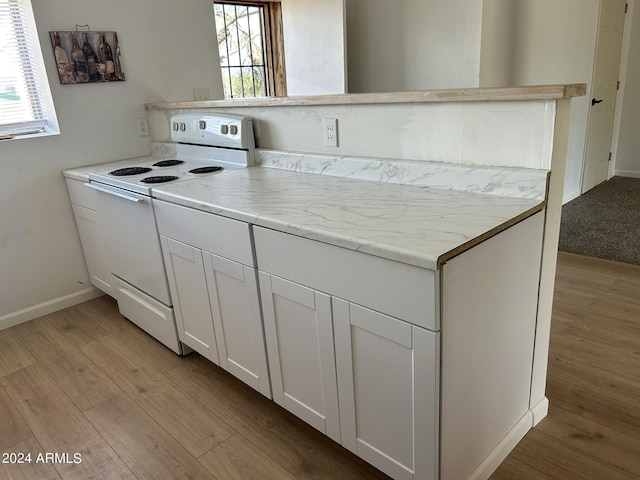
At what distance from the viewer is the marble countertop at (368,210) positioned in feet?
3.88

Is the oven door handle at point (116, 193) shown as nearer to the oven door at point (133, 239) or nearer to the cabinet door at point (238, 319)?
the oven door at point (133, 239)

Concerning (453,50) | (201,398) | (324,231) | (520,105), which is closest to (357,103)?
(520,105)

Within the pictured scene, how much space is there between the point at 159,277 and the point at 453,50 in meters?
2.75

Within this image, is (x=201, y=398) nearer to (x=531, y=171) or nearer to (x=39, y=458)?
(x=39, y=458)

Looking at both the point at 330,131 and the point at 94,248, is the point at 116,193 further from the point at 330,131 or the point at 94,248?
the point at 330,131

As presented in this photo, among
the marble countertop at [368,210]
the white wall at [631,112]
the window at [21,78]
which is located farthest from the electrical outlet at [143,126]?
the white wall at [631,112]

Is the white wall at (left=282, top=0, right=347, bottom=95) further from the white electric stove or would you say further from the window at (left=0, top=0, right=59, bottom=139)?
the window at (left=0, top=0, right=59, bottom=139)

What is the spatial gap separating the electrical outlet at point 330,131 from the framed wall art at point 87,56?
1.54 meters

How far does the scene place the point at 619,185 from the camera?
496 centimetres

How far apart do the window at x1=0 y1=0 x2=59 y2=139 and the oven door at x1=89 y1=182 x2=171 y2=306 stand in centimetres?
61

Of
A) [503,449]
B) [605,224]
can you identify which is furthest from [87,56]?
[605,224]

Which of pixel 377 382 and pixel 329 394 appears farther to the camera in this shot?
pixel 329 394

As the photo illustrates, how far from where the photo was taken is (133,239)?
2.32 meters

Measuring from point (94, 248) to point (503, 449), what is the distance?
2337 millimetres
